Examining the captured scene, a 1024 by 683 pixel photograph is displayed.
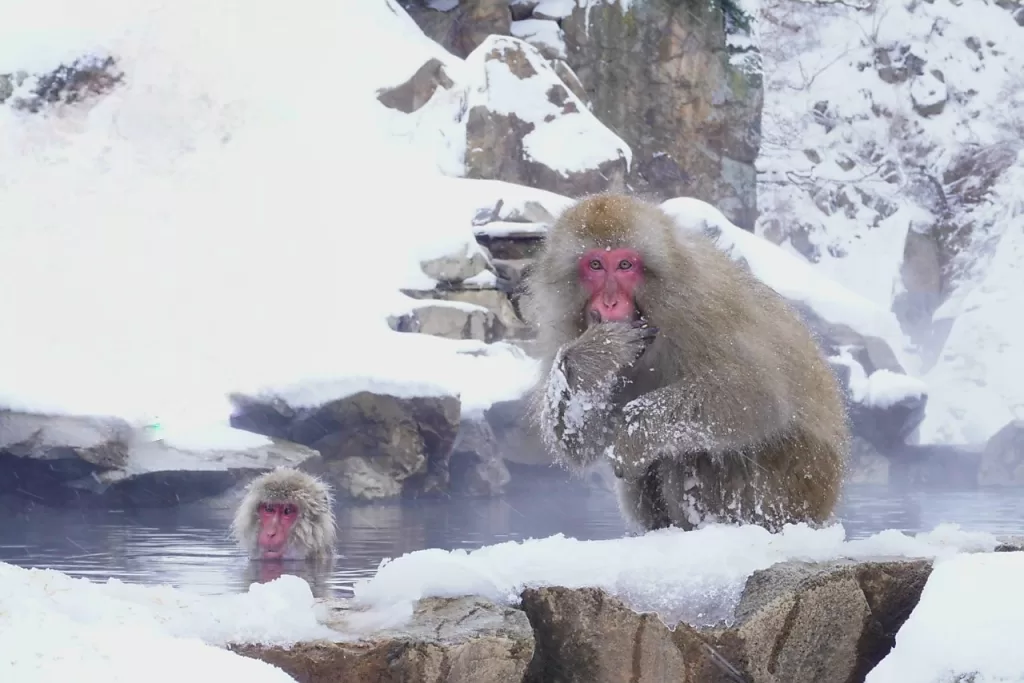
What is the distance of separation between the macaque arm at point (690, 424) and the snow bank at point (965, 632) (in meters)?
0.77

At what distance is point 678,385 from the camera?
251 cm

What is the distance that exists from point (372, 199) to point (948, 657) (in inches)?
402

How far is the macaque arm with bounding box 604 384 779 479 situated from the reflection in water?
1.20m

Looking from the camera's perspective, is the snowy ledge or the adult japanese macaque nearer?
the snowy ledge

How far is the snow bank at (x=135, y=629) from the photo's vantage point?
3.90ft

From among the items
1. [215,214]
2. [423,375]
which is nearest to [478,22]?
[215,214]

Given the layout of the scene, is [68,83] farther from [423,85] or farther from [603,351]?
[603,351]

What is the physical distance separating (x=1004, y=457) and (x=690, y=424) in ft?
39.0

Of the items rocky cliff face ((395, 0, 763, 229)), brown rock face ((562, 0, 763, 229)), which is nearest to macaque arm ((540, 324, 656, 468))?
rocky cliff face ((395, 0, 763, 229))

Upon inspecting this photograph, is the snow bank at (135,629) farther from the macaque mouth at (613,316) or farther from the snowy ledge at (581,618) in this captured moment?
the macaque mouth at (613,316)

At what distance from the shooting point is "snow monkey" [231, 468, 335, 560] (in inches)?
198

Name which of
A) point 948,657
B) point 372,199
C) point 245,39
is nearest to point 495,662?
point 948,657

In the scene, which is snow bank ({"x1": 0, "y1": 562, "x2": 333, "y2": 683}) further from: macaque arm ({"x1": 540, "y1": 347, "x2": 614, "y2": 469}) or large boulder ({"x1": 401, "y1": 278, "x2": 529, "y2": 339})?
large boulder ({"x1": 401, "y1": 278, "x2": 529, "y2": 339})

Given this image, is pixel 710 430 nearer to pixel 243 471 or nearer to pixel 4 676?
pixel 4 676
